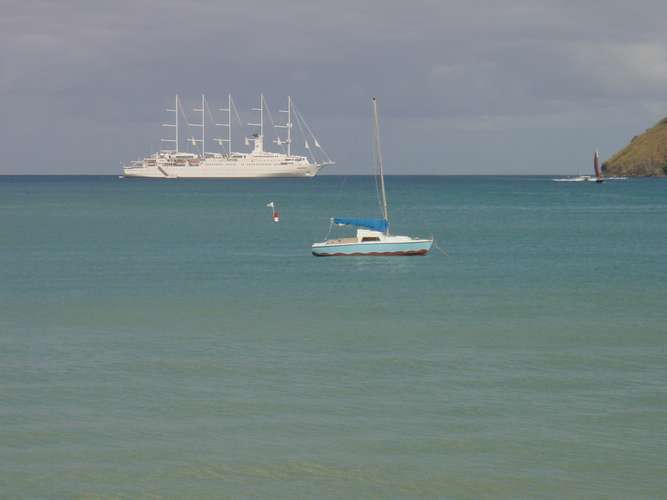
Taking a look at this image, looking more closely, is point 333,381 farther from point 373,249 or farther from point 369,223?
point 369,223

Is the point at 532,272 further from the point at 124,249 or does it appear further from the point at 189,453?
the point at 189,453

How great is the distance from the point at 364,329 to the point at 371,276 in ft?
49.5

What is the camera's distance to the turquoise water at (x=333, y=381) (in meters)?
16.2

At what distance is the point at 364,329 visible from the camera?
2972 cm

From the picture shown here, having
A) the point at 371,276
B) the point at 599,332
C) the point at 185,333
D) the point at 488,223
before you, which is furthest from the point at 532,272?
the point at 488,223

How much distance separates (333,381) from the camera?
22344 millimetres

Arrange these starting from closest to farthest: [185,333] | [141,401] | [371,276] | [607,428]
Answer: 1. [607,428]
2. [141,401]
3. [185,333]
4. [371,276]

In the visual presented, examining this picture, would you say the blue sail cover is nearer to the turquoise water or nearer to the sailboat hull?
the sailboat hull

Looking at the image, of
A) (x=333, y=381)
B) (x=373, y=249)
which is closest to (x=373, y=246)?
(x=373, y=249)

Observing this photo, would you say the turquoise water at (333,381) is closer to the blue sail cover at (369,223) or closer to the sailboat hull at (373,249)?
the sailboat hull at (373,249)

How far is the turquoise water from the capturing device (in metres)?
16.2

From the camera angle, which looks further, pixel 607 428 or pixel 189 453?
pixel 607 428

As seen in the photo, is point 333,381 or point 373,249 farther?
point 373,249

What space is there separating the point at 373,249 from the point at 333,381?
3065 cm
